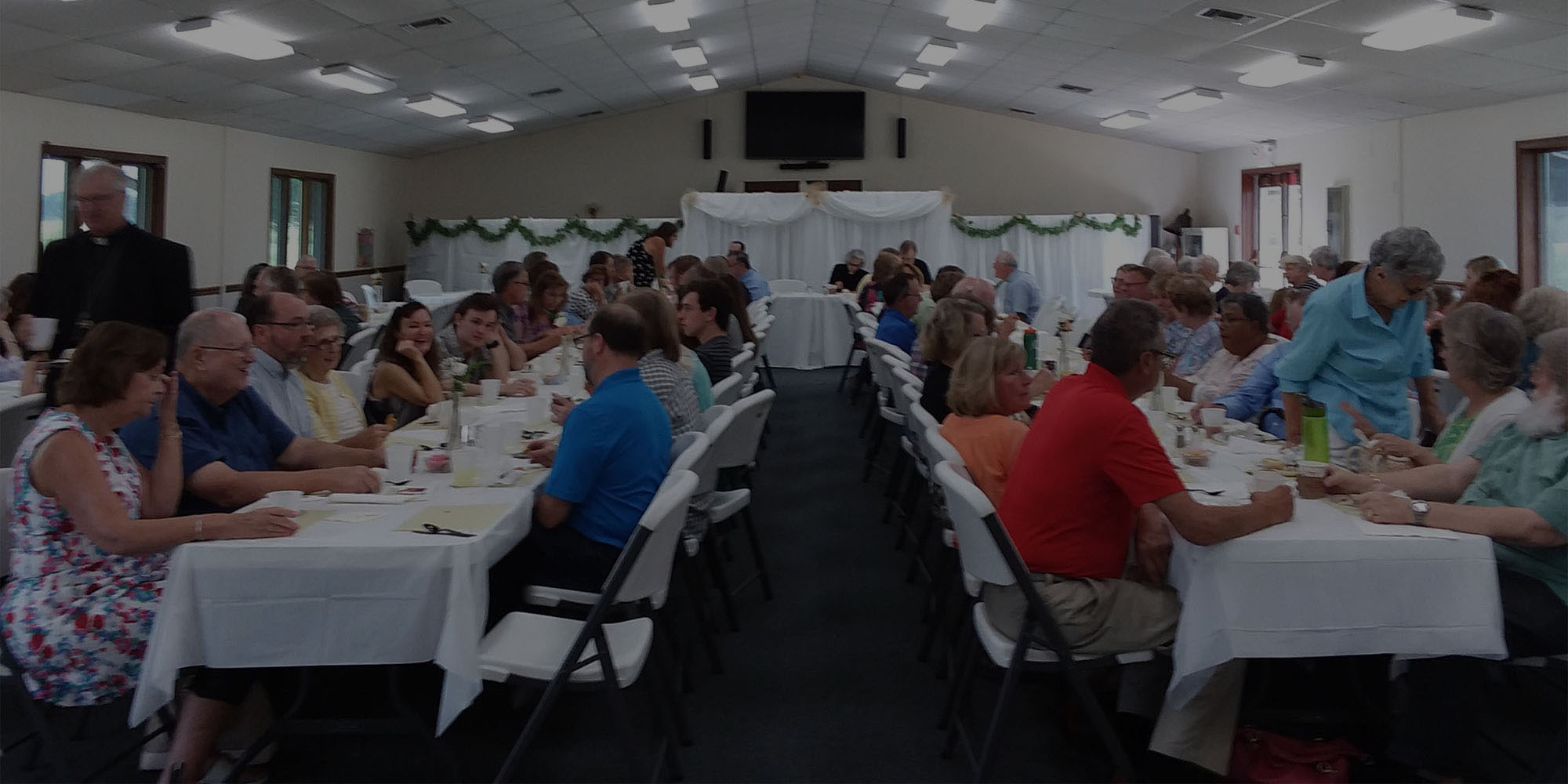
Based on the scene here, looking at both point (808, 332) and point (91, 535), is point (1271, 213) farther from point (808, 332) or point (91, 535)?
point (91, 535)

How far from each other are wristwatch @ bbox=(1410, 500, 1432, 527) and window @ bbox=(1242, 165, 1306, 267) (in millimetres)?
13044

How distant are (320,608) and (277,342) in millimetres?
1472

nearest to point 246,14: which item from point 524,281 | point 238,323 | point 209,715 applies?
point 524,281

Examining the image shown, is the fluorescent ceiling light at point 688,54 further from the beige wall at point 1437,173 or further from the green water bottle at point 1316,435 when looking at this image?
the green water bottle at point 1316,435

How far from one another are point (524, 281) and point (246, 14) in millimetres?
3178

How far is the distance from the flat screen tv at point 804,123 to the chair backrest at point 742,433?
13079 mm

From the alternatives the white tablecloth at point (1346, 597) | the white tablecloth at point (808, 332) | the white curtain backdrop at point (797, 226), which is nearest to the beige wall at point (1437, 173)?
the white curtain backdrop at point (797, 226)

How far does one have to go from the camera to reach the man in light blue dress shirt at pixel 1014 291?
32.6 feet

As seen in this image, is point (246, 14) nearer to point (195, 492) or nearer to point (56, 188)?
point (56, 188)

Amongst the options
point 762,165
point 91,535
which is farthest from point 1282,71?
point 91,535

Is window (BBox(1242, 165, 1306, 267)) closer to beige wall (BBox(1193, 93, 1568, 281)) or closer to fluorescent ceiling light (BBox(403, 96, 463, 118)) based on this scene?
beige wall (BBox(1193, 93, 1568, 281))

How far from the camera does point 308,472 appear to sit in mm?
3041

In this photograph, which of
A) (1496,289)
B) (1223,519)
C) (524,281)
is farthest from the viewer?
(524,281)

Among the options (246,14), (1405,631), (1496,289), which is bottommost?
(1405,631)
